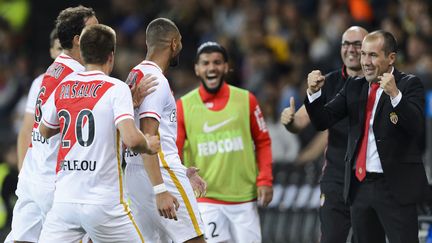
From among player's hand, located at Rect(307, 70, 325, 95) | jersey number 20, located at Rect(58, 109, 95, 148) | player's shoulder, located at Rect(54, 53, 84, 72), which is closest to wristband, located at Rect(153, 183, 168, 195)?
jersey number 20, located at Rect(58, 109, 95, 148)

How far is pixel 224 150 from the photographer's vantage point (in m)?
10.6

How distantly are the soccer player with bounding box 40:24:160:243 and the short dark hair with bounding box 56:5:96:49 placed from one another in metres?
0.87

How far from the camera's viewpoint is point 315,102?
909 cm

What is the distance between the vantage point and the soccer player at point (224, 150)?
34.7 ft

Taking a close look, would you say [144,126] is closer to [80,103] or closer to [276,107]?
[80,103]

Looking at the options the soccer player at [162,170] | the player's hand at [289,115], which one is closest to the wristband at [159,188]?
the soccer player at [162,170]

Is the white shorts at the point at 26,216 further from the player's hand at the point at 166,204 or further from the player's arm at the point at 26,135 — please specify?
the player's hand at the point at 166,204

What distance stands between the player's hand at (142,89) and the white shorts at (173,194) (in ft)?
1.91

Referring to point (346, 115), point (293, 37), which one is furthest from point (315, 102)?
point (293, 37)

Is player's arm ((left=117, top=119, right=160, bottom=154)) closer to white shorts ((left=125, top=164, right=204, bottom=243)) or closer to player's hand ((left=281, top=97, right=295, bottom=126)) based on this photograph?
white shorts ((left=125, top=164, right=204, bottom=243))

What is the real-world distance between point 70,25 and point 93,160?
1.49 metres

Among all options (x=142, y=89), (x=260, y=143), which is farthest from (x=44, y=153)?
(x=260, y=143)

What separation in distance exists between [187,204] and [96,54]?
4.85ft

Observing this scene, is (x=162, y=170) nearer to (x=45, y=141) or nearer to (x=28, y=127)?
(x=45, y=141)
